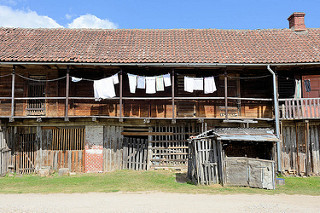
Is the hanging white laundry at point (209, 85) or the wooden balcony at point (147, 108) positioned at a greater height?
the hanging white laundry at point (209, 85)

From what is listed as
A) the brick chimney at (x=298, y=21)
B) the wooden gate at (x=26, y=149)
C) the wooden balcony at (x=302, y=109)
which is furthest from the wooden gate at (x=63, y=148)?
the brick chimney at (x=298, y=21)

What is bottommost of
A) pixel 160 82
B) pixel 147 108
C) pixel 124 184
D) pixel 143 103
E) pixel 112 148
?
pixel 124 184

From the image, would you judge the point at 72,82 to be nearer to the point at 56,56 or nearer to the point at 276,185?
the point at 56,56

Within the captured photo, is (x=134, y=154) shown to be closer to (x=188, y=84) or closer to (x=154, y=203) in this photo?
(x=188, y=84)

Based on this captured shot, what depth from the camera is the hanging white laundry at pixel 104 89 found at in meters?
14.2

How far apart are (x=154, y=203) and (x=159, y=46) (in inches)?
405

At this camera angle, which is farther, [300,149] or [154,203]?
[300,149]

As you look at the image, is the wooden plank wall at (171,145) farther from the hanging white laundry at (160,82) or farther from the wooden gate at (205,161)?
the wooden gate at (205,161)

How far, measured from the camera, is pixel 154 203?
8.77 metres

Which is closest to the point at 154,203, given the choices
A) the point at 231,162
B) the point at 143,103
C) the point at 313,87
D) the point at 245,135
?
the point at 231,162

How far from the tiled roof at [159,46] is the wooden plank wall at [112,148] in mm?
3896

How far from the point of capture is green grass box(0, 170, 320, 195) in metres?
10.7

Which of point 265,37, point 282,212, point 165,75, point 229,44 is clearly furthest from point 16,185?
point 265,37

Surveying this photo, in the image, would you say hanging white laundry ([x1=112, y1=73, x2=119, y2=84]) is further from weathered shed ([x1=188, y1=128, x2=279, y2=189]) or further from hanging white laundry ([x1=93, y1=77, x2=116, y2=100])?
weathered shed ([x1=188, y1=128, x2=279, y2=189])
